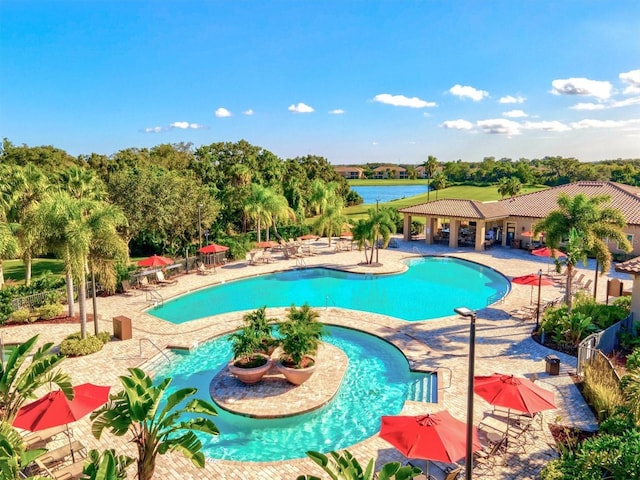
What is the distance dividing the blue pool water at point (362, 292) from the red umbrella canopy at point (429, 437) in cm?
1253

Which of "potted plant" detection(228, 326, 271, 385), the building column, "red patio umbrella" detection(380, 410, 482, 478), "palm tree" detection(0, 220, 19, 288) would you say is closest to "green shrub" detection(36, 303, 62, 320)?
"palm tree" detection(0, 220, 19, 288)

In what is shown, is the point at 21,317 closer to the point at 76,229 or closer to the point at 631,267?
the point at 76,229

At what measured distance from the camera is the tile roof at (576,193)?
Result: 35.0 metres

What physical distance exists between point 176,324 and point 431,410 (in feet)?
43.2

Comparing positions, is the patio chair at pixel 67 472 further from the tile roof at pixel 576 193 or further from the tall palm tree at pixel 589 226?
the tile roof at pixel 576 193

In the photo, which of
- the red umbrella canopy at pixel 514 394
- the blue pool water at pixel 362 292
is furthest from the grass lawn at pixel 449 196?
the red umbrella canopy at pixel 514 394

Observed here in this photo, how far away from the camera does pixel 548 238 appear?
20500 mm

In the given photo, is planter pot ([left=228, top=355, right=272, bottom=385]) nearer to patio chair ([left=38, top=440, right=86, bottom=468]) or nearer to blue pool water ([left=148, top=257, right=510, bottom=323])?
patio chair ([left=38, top=440, right=86, bottom=468])

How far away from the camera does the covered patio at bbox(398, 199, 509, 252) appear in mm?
37062

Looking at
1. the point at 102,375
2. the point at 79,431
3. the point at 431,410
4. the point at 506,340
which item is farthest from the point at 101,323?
the point at 506,340

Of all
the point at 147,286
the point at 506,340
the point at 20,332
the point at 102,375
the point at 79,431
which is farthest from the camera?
Answer: the point at 147,286

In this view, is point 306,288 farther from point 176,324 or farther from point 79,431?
point 79,431

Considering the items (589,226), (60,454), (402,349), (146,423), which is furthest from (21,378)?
(589,226)

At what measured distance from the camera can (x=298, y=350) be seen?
48.3 feet
